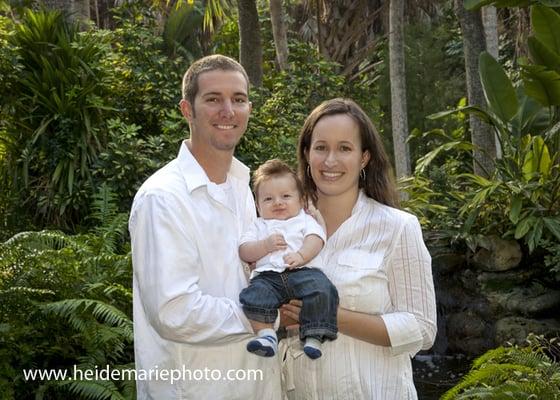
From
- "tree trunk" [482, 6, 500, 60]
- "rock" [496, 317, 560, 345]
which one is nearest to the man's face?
"rock" [496, 317, 560, 345]

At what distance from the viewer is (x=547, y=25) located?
32.6 feet

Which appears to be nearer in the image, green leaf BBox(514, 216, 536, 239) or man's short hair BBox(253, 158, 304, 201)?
man's short hair BBox(253, 158, 304, 201)

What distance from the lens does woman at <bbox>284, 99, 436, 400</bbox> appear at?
321 cm

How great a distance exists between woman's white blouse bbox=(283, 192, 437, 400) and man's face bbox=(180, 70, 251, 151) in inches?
24.0

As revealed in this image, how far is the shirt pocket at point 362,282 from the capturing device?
10.6 feet

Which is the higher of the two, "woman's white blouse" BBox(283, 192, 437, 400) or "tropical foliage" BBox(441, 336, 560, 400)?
"woman's white blouse" BBox(283, 192, 437, 400)

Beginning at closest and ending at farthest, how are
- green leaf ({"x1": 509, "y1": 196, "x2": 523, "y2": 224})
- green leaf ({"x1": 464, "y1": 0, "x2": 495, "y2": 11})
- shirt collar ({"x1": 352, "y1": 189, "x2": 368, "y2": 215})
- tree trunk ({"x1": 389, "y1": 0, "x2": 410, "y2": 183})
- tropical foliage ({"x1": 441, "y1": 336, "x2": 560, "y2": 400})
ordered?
shirt collar ({"x1": 352, "y1": 189, "x2": 368, "y2": 215}), tropical foliage ({"x1": 441, "y1": 336, "x2": 560, "y2": 400}), green leaf ({"x1": 509, "y1": 196, "x2": 523, "y2": 224}), green leaf ({"x1": 464, "y1": 0, "x2": 495, "y2": 11}), tree trunk ({"x1": 389, "y1": 0, "x2": 410, "y2": 183})

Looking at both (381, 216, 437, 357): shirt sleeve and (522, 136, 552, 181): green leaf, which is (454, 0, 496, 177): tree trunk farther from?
(381, 216, 437, 357): shirt sleeve

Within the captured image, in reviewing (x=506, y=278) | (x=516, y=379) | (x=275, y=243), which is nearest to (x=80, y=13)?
(x=506, y=278)

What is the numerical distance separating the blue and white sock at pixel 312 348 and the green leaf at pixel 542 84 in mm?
7002

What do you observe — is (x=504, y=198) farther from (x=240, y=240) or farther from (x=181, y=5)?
(x=240, y=240)

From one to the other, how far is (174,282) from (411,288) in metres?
0.94

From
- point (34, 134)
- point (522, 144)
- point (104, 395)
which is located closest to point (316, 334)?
point (104, 395)

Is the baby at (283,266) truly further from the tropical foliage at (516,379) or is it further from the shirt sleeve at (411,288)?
the tropical foliage at (516,379)
